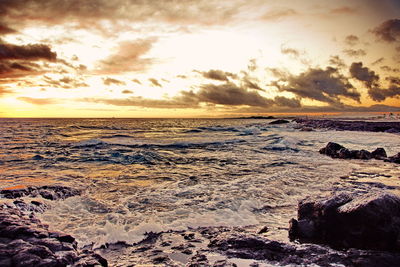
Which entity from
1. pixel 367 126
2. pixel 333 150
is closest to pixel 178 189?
pixel 333 150

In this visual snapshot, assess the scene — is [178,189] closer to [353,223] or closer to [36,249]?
[36,249]

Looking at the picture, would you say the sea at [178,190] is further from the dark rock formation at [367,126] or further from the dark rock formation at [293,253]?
the dark rock formation at [367,126]

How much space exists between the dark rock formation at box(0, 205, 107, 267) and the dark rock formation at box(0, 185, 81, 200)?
11.1ft

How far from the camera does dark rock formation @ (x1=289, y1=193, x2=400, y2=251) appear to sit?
401cm

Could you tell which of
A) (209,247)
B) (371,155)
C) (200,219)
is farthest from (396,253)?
(371,155)

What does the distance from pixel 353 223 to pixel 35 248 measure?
17.0ft

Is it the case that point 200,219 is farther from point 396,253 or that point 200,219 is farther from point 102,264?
point 396,253

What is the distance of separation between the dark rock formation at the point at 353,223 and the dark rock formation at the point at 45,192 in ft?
22.2

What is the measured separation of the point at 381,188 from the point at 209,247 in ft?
22.3

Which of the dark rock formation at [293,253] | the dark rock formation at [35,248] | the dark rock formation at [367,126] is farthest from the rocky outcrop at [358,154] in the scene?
the dark rock formation at [367,126]

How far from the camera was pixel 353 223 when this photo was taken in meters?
4.23

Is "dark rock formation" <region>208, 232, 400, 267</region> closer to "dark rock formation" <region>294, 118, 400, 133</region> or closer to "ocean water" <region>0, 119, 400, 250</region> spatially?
"ocean water" <region>0, 119, 400, 250</region>

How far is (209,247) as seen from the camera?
4.27 metres

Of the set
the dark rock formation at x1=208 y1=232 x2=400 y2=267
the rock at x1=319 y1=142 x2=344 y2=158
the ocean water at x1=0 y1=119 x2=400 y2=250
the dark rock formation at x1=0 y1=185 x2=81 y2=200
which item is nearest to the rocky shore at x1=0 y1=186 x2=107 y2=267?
the ocean water at x1=0 y1=119 x2=400 y2=250
